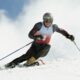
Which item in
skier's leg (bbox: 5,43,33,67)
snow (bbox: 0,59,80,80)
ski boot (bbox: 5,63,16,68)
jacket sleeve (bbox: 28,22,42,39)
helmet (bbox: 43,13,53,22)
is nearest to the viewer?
snow (bbox: 0,59,80,80)

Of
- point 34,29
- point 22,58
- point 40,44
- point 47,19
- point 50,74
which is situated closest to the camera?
point 50,74

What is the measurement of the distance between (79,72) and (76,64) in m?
1.65

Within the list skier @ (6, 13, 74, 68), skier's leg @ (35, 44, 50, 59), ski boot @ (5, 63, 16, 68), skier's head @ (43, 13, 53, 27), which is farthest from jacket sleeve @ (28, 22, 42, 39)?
ski boot @ (5, 63, 16, 68)

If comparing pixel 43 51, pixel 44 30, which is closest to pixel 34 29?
pixel 44 30

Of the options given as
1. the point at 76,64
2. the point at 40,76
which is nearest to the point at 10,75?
the point at 40,76

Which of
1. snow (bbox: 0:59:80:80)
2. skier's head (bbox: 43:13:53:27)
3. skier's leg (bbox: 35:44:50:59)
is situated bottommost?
snow (bbox: 0:59:80:80)

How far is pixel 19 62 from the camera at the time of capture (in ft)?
45.9

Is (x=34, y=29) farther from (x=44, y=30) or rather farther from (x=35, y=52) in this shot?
(x=35, y=52)

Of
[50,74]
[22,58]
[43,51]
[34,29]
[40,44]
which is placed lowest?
[50,74]

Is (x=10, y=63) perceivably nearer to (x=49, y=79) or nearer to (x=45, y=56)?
(x=45, y=56)

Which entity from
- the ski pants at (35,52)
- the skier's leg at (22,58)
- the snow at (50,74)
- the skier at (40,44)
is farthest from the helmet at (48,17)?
the snow at (50,74)

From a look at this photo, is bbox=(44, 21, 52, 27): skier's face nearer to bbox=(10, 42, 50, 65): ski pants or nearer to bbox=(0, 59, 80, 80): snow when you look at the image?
Answer: bbox=(10, 42, 50, 65): ski pants

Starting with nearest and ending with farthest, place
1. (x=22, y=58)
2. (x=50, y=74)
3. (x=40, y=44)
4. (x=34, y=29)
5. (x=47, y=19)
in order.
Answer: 1. (x=50, y=74)
2. (x=34, y=29)
3. (x=47, y=19)
4. (x=40, y=44)
5. (x=22, y=58)

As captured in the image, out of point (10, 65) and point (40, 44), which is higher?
point (40, 44)
